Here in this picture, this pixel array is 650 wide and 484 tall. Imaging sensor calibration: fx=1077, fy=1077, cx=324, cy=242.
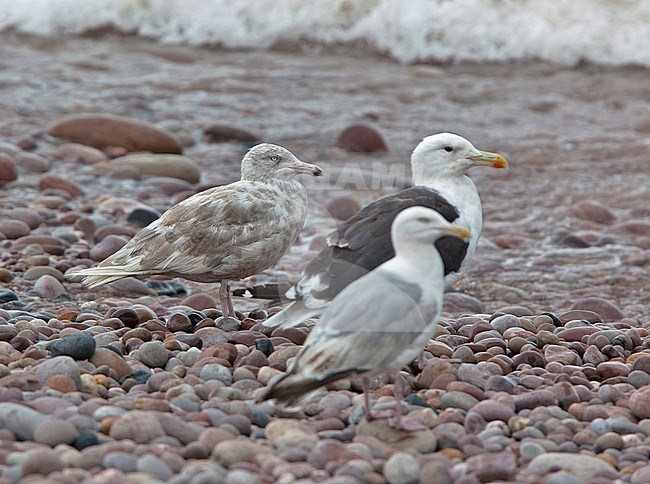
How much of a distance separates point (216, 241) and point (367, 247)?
3.64ft

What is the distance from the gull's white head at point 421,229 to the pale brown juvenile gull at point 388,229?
709 mm

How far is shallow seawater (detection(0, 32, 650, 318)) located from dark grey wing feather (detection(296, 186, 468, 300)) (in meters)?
2.14

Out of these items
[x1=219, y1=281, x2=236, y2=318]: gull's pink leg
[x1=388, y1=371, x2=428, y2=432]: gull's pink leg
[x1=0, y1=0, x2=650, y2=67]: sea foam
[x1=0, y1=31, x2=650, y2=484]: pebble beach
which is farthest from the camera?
[x1=0, y1=0, x2=650, y2=67]: sea foam

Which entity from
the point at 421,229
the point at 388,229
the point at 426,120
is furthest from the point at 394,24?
the point at 421,229

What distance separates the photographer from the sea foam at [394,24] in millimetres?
16609

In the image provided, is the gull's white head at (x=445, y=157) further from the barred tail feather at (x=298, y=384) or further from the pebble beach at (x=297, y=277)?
the barred tail feather at (x=298, y=384)

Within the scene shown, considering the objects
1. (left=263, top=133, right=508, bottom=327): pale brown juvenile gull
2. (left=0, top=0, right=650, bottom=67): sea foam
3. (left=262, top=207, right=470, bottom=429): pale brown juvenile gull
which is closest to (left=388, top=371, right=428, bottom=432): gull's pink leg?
(left=262, top=207, right=470, bottom=429): pale brown juvenile gull

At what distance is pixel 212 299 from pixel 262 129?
5.64 meters

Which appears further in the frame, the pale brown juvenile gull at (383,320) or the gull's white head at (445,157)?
the gull's white head at (445,157)

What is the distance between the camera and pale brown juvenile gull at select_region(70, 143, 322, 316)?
5.85 meters

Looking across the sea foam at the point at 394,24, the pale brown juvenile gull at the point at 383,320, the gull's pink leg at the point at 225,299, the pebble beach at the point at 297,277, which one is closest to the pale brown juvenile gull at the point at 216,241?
the gull's pink leg at the point at 225,299

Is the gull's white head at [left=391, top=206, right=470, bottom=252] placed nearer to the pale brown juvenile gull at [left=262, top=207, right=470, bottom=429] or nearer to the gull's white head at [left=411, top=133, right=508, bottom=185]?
the pale brown juvenile gull at [left=262, top=207, right=470, bottom=429]

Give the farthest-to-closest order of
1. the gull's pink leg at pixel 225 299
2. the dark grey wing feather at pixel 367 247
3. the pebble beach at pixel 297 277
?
the gull's pink leg at pixel 225 299, the dark grey wing feather at pixel 367 247, the pebble beach at pixel 297 277

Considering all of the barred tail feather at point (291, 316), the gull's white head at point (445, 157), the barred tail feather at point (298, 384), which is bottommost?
the barred tail feather at point (291, 316)
